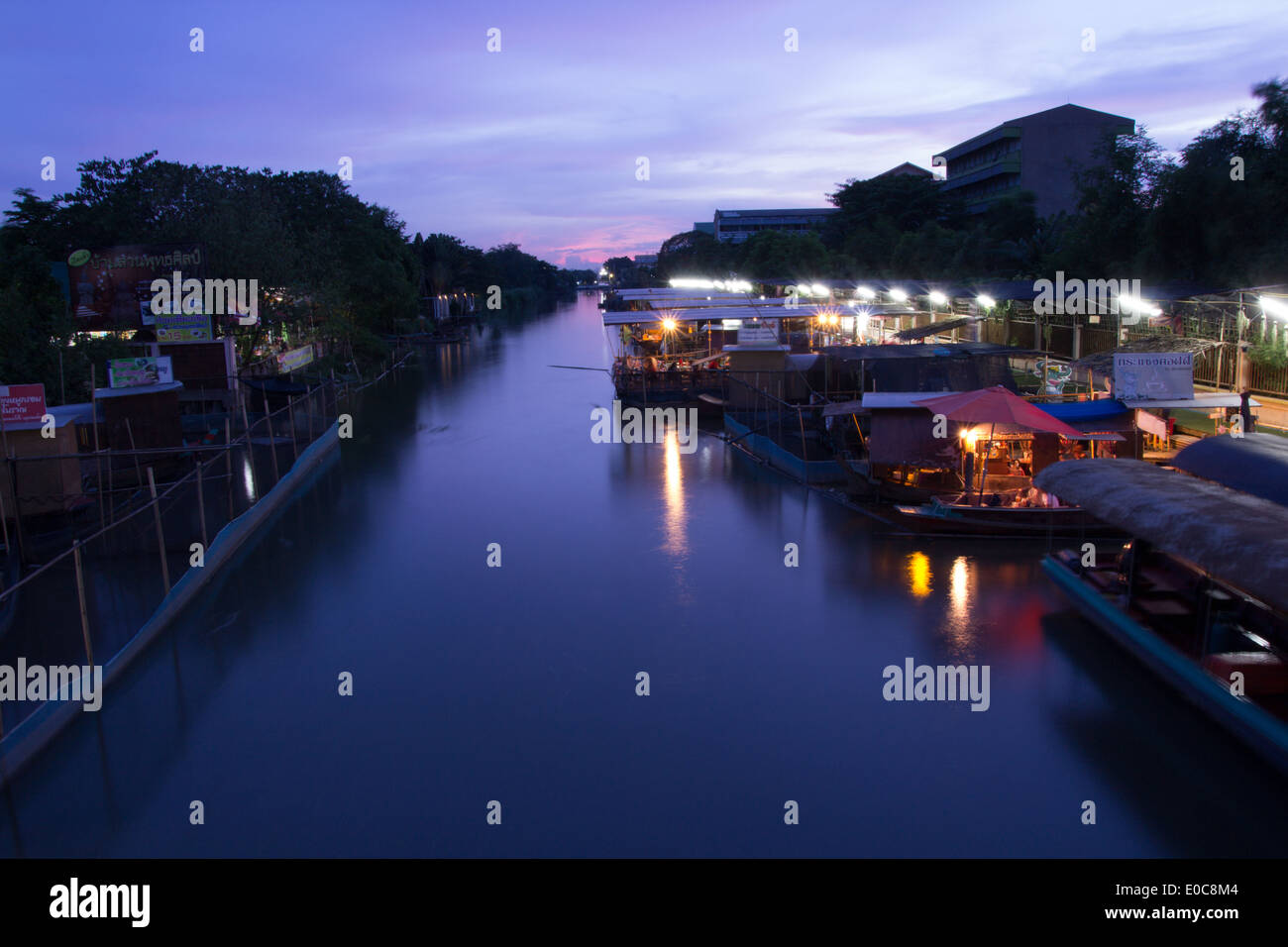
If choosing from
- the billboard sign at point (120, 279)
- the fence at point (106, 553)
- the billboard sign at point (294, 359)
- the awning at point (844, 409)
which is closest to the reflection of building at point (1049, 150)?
the billboard sign at point (294, 359)

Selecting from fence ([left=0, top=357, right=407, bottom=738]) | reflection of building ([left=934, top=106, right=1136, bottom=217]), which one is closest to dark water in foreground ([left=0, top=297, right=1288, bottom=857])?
fence ([left=0, top=357, right=407, bottom=738])

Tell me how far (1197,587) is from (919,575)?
519 centimetres

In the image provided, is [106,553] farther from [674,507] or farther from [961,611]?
[961,611]

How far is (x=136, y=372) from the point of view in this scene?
73.2ft

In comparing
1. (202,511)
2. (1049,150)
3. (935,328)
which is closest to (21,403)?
Result: (202,511)

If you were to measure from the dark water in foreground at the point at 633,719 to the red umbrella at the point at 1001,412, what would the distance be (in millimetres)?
2328

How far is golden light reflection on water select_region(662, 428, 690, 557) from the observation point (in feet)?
57.8

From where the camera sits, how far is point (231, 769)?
952 centimetres

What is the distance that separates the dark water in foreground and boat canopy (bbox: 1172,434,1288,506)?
2620 mm

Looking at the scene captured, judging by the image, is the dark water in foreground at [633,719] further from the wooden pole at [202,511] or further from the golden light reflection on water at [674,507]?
the wooden pole at [202,511]

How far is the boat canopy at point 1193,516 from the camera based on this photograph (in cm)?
865

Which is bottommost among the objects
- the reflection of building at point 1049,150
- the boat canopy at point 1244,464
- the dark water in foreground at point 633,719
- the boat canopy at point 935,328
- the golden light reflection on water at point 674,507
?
the dark water in foreground at point 633,719
